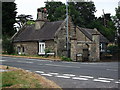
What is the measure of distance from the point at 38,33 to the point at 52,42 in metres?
4.26

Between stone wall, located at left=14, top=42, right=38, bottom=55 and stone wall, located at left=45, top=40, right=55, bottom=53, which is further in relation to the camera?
stone wall, located at left=14, top=42, right=38, bottom=55

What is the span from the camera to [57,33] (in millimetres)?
33781

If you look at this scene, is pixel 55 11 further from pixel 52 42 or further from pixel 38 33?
pixel 52 42

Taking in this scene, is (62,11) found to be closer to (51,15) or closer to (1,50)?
(51,15)

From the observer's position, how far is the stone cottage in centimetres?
2997

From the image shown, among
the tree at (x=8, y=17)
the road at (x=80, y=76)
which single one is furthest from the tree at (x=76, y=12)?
the road at (x=80, y=76)

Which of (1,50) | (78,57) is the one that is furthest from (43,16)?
(78,57)

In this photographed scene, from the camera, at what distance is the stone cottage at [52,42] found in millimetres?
29969

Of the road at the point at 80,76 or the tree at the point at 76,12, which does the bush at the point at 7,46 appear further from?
the tree at the point at 76,12

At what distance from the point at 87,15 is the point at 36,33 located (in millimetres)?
37404

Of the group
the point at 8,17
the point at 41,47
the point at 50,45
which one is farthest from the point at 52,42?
the point at 8,17

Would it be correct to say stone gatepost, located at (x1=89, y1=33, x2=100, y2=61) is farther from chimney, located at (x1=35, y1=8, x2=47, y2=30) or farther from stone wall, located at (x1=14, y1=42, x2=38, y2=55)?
chimney, located at (x1=35, y1=8, x2=47, y2=30)

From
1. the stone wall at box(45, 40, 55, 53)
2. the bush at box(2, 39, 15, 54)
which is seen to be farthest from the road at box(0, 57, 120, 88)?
the bush at box(2, 39, 15, 54)

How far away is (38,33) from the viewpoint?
37.1m
